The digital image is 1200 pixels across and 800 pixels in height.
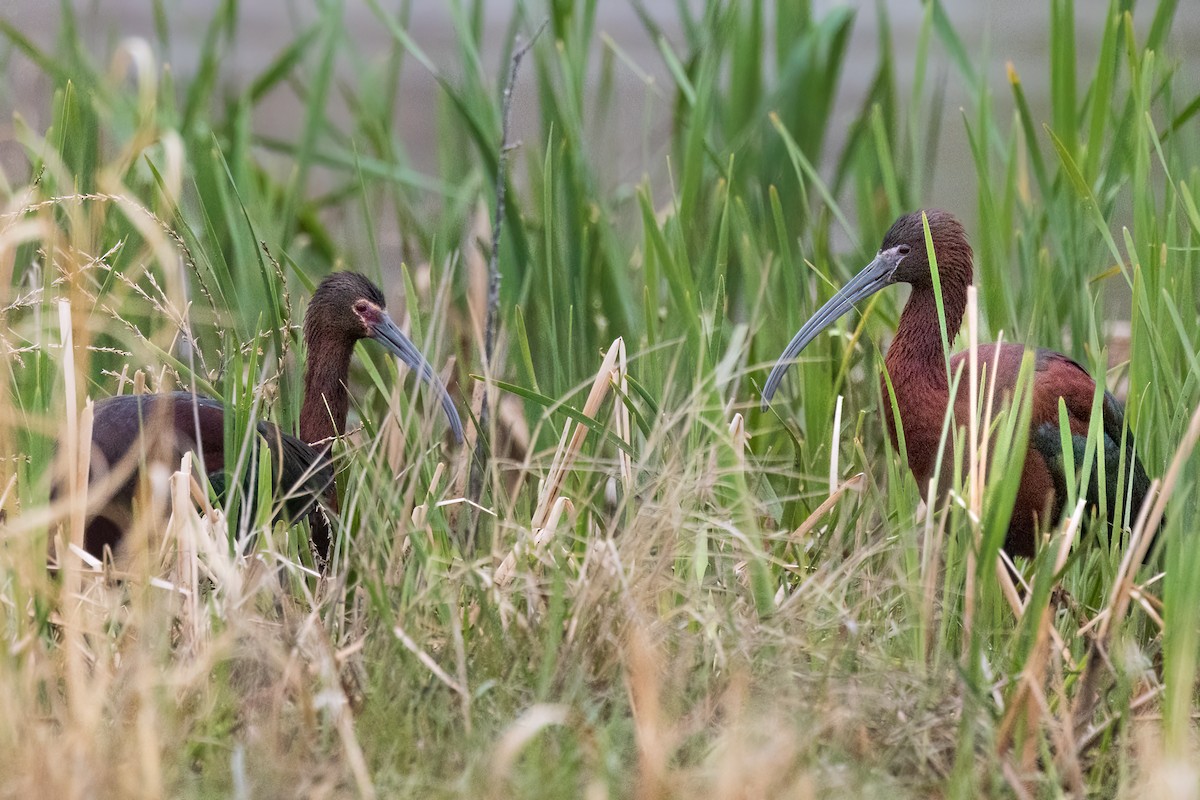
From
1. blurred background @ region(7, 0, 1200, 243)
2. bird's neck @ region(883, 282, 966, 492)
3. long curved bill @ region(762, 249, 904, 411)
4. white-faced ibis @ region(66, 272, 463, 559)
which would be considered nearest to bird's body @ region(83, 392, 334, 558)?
white-faced ibis @ region(66, 272, 463, 559)

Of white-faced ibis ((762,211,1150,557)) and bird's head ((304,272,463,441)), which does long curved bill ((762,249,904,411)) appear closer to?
white-faced ibis ((762,211,1150,557))

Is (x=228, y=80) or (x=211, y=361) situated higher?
(x=228, y=80)

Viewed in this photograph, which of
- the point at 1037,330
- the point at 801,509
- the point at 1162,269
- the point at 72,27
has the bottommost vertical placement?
the point at 801,509

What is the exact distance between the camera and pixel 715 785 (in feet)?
4.83

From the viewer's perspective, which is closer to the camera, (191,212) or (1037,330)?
(1037,330)

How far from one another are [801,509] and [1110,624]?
2.26ft

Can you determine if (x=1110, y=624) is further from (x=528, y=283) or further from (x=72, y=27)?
(x=72, y=27)

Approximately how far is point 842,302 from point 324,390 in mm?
988

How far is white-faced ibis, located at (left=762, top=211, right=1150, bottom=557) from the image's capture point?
252 centimetres

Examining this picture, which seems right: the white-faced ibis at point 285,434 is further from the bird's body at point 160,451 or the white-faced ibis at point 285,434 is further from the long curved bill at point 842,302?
the long curved bill at point 842,302

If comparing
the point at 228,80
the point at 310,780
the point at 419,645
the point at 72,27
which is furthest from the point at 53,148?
the point at 310,780

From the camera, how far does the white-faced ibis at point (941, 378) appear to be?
252 cm

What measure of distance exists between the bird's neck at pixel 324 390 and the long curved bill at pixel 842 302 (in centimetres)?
83

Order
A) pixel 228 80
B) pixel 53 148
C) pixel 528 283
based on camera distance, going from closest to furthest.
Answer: pixel 53 148, pixel 528 283, pixel 228 80
